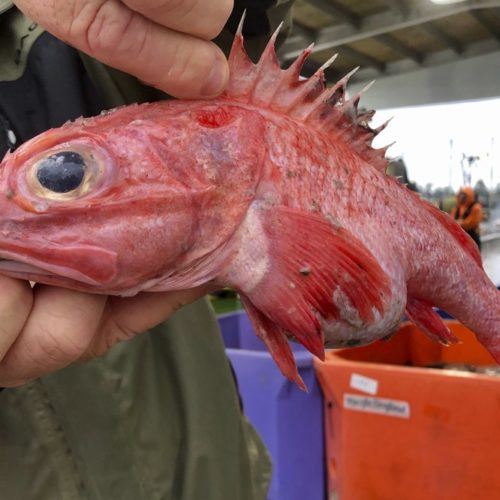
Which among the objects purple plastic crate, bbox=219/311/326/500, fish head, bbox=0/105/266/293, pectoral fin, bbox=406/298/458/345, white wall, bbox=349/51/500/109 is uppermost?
white wall, bbox=349/51/500/109

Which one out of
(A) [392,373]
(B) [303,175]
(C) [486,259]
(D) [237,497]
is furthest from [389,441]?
(C) [486,259]

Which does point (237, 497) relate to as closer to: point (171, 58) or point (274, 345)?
point (274, 345)

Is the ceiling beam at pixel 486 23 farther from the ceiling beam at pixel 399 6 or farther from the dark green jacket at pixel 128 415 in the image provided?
the dark green jacket at pixel 128 415

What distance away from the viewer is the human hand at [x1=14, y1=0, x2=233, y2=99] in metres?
0.48

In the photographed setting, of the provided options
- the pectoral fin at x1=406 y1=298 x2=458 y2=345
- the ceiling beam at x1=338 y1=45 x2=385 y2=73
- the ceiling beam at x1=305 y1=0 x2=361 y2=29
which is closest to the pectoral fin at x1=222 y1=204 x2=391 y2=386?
the pectoral fin at x1=406 y1=298 x2=458 y2=345

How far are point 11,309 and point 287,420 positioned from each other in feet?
5.04

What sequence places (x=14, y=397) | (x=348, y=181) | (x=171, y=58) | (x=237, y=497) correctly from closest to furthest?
(x=171, y=58)
(x=348, y=181)
(x=14, y=397)
(x=237, y=497)

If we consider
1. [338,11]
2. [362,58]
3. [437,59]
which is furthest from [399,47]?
[338,11]

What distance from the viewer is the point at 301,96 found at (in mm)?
750

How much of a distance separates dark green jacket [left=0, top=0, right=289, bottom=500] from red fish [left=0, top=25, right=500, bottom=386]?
0.26 m

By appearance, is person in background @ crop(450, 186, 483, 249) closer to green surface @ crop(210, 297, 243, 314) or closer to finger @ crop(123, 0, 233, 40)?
green surface @ crop(210, 297, 243, 314)

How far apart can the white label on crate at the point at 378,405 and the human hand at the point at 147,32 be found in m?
1.43

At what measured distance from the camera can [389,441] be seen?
180 centimetres

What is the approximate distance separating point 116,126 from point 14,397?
18.5 inches
